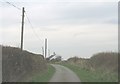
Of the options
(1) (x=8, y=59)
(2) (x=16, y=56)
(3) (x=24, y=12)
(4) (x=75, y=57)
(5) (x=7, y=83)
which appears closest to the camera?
(5) (x=7, y=83)

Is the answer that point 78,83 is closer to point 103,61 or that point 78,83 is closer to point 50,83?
point 50,83

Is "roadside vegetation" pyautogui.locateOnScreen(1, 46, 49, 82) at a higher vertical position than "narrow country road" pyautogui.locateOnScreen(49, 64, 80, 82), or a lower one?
higher

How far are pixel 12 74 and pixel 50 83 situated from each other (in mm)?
3977

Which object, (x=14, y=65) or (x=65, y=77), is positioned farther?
(x=65, y=77)

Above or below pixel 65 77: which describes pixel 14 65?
above

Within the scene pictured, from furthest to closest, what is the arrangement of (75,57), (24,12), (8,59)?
(75,57) → (24,12) → (8,59)

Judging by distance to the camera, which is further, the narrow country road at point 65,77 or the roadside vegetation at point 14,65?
the narrow country road at point 65,77

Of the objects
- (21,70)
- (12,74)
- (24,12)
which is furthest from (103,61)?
Answer: (12,74)

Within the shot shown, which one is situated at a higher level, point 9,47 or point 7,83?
point 9,47

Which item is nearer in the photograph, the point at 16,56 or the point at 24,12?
the point at 16,56

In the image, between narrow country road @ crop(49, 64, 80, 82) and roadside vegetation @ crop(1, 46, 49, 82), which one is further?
narrow country road @ crop(49, 64, 80, 82)

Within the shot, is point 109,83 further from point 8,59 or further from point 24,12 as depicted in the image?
point 24,12

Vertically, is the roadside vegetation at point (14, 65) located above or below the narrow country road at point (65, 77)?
above

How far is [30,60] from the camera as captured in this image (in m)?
36.7
